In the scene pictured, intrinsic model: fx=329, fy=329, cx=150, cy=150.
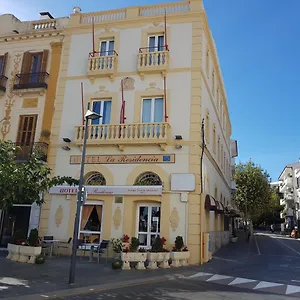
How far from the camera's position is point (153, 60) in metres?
15.5

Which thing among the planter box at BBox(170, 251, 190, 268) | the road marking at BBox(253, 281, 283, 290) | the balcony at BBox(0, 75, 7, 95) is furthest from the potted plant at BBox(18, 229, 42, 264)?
the balcony at BBox(0, 75, 7, 95)

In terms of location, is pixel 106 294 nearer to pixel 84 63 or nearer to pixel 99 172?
pixel 99 172

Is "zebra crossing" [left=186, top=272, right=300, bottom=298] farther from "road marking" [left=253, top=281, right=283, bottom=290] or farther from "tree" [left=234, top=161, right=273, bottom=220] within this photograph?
"tree" [left=234, top=161, right=273, bottom=220]

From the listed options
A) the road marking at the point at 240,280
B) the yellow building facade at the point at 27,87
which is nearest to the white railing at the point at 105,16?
the yellow building facade at the point at 27,87

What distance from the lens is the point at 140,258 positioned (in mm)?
11656

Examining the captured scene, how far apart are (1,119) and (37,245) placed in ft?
25.5

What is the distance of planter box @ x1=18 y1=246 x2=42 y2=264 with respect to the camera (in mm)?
12148

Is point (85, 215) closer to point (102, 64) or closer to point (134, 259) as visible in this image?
Answer: point (134, 259)

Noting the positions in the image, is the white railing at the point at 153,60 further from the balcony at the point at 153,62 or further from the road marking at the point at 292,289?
the road marking at the point at 292,289

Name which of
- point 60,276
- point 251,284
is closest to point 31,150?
point 60,276

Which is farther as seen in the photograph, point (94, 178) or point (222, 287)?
point (94, 178)

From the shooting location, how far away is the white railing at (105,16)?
17.1 metres

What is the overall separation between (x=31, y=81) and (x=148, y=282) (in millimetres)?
12337

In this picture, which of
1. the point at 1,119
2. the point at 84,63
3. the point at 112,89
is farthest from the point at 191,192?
the point at 1,119
